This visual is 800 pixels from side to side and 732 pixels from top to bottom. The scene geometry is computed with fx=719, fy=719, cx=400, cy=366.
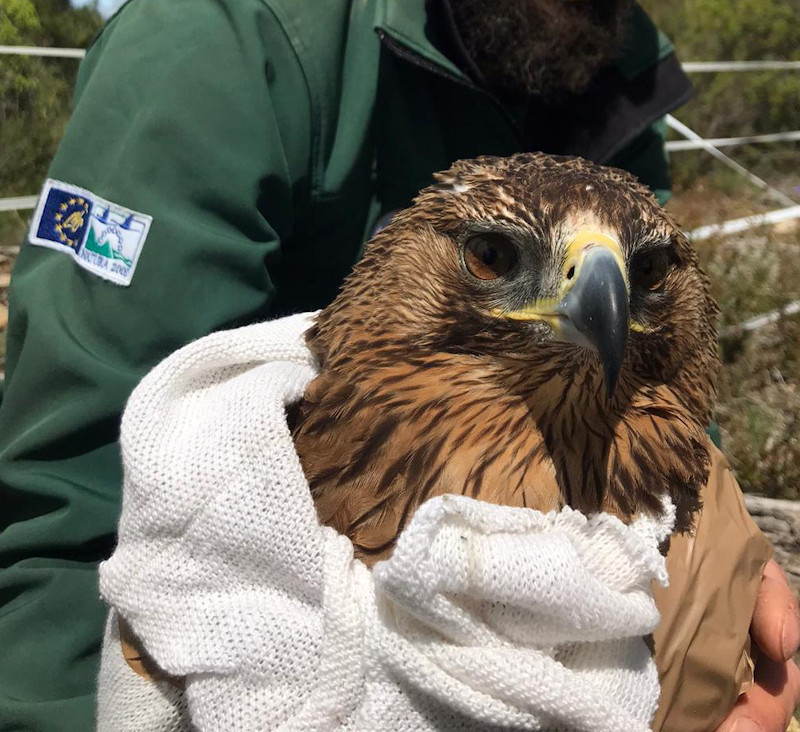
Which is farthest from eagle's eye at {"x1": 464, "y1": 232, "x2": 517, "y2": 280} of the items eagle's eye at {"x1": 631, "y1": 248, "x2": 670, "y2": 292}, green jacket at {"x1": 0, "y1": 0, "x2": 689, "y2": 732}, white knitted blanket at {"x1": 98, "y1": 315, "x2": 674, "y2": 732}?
green jacket at {"x1": 0, "y1": 0, "x2": 689, "y2": 732}

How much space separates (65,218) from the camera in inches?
71.4

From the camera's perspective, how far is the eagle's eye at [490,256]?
145 centimetres

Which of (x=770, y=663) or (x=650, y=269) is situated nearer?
(x=650, y=269)

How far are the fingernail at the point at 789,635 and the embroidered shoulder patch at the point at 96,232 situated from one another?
181 cm

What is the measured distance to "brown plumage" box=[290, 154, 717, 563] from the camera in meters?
1.41

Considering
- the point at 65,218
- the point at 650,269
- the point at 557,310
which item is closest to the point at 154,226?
the point at 65,218

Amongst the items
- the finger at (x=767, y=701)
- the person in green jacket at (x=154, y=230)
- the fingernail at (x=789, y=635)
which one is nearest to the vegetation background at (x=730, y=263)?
the finger at (x=767, y=701)

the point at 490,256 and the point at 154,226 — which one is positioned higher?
the point at 490,256

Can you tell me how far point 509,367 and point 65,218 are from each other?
1.18 m

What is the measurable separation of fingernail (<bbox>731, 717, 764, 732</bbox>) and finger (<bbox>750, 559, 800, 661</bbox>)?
18 centimetres

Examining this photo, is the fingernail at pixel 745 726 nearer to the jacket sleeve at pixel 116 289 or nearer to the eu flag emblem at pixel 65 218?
the jacket sleeve at pixel 116 289

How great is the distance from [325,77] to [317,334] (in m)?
0.89

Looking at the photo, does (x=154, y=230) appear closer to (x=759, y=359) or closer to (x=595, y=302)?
(x=595, y=302)

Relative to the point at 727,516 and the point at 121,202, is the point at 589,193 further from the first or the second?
the point at 121,202
